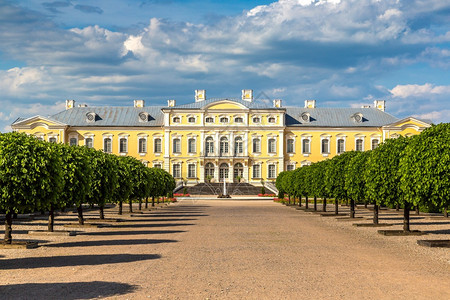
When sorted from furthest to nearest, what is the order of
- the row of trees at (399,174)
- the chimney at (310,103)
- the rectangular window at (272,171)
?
the chimney at (310,103) < the rectangular window at (272,171) < the row of trees at (399,174)

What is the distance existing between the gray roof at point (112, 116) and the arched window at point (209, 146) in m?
6.95

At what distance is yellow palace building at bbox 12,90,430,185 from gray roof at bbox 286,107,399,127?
5.3 inches

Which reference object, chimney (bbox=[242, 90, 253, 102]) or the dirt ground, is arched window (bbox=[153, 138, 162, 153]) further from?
the dirt ground

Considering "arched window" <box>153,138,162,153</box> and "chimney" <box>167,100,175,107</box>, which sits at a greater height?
"chimney" <box>167,100,175,107</box>

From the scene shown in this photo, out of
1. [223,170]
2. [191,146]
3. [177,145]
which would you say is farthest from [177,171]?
[223,170]

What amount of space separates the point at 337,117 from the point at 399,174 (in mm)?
63268

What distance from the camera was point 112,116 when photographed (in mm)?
81188

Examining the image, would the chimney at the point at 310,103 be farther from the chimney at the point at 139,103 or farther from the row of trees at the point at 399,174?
the row of trees at the point at 399,174

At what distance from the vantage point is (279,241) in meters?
18.1

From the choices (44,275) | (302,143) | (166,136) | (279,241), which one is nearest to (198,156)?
(166,136)

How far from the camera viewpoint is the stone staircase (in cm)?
7050

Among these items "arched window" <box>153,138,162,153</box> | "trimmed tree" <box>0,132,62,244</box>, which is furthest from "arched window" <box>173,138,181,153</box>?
"trimmed tree" <box>0,132,62,244</box>

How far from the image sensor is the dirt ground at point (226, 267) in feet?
31.9

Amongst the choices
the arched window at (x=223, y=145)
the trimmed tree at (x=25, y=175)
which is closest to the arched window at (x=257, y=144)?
the arched window at (x=223, y=145)
